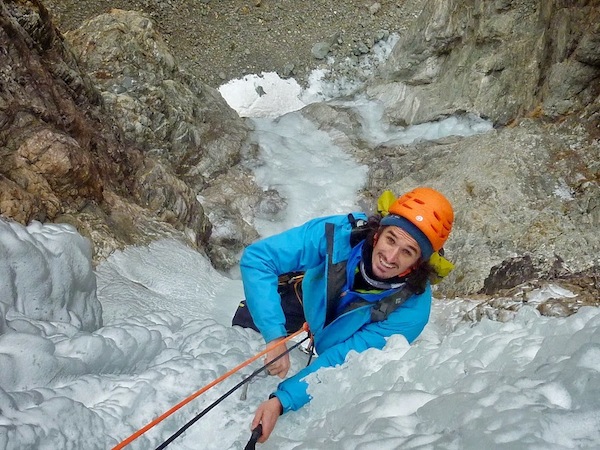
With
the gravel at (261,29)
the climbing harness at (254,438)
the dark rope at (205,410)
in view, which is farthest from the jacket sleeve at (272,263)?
the gravel at (261,29)

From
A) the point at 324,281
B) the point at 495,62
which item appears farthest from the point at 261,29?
the point at 324,281

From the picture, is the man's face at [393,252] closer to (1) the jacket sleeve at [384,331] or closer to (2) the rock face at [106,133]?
(1) the jacket sleeve at [384,331]

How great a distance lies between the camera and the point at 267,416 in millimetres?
2318

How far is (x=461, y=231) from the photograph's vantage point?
775 cm

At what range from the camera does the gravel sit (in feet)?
59.1

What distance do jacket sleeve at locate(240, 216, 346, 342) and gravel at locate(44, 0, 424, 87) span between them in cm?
1562

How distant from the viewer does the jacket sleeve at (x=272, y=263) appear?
277cm

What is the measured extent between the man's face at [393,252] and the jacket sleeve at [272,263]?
0.29 metres

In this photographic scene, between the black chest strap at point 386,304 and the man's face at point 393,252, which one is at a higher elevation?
the man's face at point 393,252

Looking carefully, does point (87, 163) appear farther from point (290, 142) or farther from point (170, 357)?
point (290, 142)

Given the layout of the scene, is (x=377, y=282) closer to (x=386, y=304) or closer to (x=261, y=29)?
(x=386, y=304)

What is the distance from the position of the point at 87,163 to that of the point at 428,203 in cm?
410

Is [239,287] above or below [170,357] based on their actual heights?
below

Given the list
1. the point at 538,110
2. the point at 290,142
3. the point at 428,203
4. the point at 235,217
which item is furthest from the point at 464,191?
the point at 428,203
